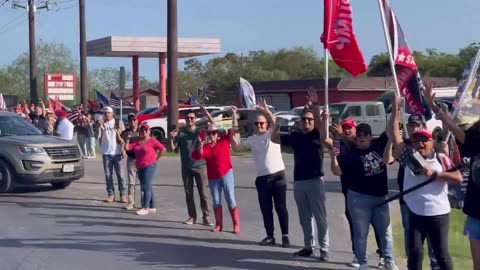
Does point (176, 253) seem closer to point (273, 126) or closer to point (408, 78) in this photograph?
point (273, 126)

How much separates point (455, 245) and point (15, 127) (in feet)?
34.2

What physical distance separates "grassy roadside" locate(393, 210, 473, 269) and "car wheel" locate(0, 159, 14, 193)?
7801mm

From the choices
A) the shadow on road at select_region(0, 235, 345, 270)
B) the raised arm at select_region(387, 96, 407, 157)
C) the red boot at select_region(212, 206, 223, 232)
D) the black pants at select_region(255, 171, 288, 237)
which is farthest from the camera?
the red boot at select_region(212, 206, 223, 232)

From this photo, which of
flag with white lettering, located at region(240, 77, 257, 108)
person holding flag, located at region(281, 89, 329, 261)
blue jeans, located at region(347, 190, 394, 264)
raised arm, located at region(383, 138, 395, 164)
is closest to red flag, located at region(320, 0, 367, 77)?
person holding flag, located at region(281, 89, 329, 261)

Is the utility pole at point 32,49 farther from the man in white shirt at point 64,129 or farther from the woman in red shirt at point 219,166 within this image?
the woman in red shirt at point 219,166

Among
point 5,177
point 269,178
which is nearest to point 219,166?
point 269,178

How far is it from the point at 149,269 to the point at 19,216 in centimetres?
502

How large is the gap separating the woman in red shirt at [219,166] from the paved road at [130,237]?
0.43m

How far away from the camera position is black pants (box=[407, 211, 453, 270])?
782 centimetres

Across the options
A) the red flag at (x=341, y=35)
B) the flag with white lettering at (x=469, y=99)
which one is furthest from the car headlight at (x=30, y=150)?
the flag with white lettering at (x=469, y=99)

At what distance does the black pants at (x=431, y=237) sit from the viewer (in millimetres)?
7816

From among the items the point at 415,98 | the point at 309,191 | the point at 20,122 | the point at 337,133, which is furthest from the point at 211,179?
the point at 20,122

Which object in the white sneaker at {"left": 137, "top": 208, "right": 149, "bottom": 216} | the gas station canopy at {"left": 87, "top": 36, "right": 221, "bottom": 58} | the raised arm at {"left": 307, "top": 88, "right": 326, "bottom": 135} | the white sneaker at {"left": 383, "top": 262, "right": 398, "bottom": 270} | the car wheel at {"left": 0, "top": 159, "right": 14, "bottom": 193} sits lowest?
the white sneaker at {"left": 137, "top": 208, "right": 149, "bottom": 216}

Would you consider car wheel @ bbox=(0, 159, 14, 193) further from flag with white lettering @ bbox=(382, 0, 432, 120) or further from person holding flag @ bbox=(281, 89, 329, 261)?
flag with white lettering @ bbox=(382, 0, 432, 120)
